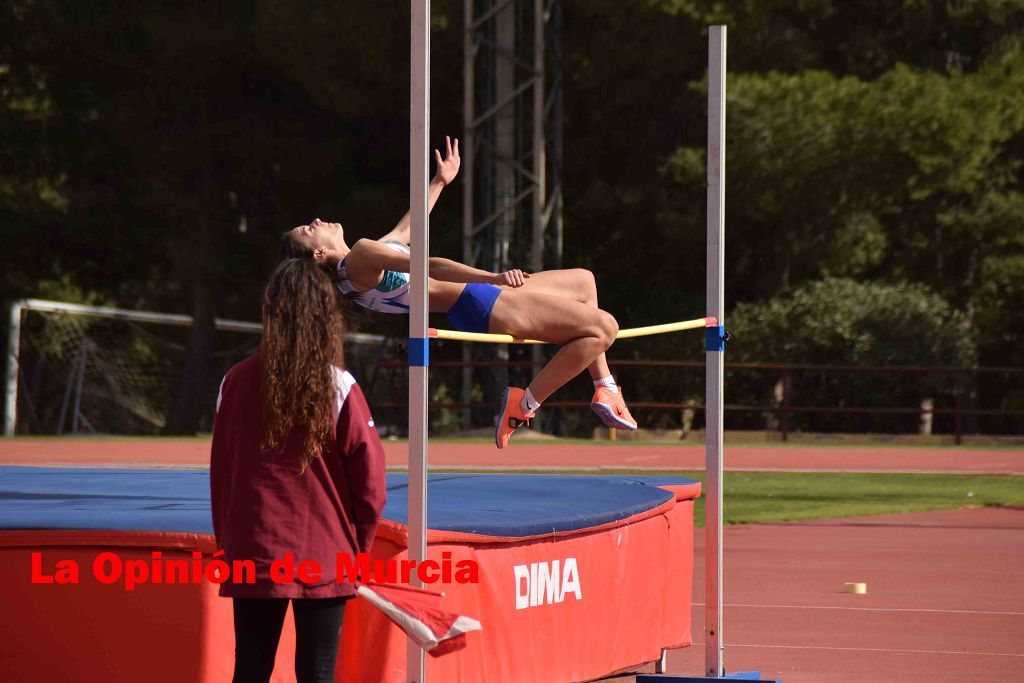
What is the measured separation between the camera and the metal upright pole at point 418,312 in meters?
4.09

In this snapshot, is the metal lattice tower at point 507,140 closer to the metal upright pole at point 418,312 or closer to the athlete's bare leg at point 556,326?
the athlete's bare leg at point 556,326

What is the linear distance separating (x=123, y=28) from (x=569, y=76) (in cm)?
749

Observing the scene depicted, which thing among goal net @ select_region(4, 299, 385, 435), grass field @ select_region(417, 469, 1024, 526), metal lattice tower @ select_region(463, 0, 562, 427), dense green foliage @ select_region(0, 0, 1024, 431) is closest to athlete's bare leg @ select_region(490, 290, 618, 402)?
grass field @ select_region(417, 469, 1024, 526)

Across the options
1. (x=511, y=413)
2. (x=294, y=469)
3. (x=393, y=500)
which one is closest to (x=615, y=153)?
(x=511, y=413)

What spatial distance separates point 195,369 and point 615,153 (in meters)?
8.14

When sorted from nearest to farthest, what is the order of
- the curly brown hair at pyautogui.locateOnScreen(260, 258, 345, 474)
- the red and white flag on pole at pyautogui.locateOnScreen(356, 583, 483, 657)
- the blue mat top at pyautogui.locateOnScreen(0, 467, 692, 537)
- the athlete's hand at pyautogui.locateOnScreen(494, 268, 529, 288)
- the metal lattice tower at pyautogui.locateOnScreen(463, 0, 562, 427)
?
the curly brown hair at pyautogui.locateOnScreen(260, 258, 345, 474), the red and white flag on pole at pyautogui.locateOnScreen(356, 583, 483, 657), the blue mat top at pyautogui.locateOnScreen(0, 467, 692, 537), the athlete's hand at pyautogui.locateOnScreen(494, 268, 529, 288), the metal lattice tower at pyautogui.locateOnScreen(463, 0, 562, 427)

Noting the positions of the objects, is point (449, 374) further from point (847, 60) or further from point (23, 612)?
point (23, 612)

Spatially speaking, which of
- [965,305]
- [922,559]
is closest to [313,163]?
[965,305]

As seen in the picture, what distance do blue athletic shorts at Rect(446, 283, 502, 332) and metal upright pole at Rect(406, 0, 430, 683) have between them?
1500mm

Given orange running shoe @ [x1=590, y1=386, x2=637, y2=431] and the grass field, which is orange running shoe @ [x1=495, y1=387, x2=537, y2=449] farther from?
the grass field

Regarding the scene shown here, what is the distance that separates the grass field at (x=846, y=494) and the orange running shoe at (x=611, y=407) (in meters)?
6.59

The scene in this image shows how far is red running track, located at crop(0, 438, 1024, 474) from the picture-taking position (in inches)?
669

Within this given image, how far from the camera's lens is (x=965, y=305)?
84.5 ft

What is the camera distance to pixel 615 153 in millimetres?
27406
